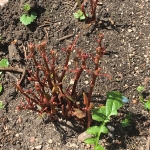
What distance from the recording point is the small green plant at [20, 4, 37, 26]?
296cm

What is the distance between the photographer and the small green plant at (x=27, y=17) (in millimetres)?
2957

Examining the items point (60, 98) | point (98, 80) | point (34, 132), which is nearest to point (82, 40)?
point (98, 80)

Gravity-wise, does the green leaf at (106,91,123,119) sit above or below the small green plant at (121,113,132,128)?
above

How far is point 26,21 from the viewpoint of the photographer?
2.96 metres

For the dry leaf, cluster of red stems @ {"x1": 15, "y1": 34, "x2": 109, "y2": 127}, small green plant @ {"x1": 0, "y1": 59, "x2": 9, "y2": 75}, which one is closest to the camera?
cluster of red stems @ {"x1": 15, "y1": 34, "x2": 109, "y2": 127}

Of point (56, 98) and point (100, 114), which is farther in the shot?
point (56, 98)

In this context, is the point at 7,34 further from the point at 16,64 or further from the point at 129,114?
the point at 129,114

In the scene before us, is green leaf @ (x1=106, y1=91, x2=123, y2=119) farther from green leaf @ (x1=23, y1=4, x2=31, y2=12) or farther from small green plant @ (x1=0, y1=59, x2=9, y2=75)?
green leaf @ (x1=23, y1=4, x2=31, y2=12)

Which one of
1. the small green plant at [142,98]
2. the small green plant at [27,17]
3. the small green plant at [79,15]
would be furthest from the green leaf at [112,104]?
the small green plant at [27,17]

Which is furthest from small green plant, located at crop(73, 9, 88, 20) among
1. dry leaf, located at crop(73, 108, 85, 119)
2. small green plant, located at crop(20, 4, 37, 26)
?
dry leaf, located at crop(73, 108, 85, 119)

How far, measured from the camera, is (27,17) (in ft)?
9.78

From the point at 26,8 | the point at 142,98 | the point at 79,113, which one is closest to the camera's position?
the point at 79,113

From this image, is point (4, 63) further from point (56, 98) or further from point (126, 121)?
point (126, 121)

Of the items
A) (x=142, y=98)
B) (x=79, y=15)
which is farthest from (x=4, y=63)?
(x=142, y=98)
